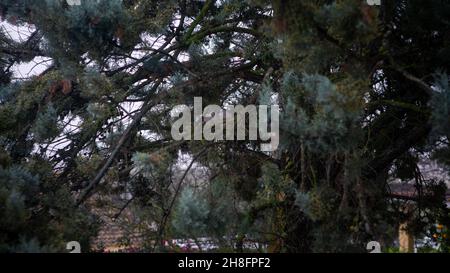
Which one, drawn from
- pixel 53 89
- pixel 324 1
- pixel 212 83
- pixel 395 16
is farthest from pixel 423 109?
pixel 53 89

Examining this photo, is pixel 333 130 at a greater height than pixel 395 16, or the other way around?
pixel 395 16

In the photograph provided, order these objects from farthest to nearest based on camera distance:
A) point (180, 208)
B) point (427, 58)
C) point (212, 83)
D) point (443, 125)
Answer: point (212, 83) → point (427, 58) → point (180, 208) → point (443, 125)

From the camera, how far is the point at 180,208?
291 centimetres

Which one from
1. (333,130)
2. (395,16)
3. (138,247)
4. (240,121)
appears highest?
(395,16)

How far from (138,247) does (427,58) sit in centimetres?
275

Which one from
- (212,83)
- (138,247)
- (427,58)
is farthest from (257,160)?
(427,58)

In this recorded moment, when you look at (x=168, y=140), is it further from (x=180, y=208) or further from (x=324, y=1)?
(x=324, y=1)

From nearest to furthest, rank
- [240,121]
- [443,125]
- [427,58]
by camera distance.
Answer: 1. [443,125]
2. [240,121]
3. [427,58]

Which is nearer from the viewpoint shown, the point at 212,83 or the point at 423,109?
the point at 423,109

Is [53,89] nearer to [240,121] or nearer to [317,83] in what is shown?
[240,121]

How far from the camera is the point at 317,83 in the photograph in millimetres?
2639

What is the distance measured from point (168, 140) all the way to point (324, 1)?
1893mm

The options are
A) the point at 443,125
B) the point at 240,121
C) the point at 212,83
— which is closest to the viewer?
the point at 443,125

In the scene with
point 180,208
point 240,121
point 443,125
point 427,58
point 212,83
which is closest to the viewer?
point 443,125
